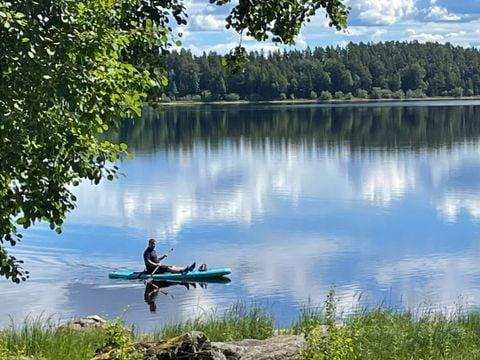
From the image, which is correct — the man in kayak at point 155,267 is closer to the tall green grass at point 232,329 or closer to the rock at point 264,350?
the tall green grass at point 232,329

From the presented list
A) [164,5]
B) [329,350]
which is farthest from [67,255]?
[329,350]

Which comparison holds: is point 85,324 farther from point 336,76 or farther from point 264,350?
point 336,76

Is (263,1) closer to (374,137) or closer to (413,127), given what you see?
(374,137)

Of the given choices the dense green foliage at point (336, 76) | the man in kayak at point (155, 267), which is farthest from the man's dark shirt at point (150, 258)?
the dense green foliage at point (336, 76)

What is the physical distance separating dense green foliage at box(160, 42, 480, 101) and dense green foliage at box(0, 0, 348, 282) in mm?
146769

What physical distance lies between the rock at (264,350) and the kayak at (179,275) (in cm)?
1663

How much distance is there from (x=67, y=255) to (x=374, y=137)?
160 feet

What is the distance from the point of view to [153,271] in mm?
25172

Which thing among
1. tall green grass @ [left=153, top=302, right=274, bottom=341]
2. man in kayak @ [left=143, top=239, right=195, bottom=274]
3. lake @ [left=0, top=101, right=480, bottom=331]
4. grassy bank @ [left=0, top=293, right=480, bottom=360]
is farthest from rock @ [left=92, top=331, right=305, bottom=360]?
man in kayak @ [left=143, top=239, right=195, bottom=274]

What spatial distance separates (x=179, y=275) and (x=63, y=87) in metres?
20.3

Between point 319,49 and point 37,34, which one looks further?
point 319,49

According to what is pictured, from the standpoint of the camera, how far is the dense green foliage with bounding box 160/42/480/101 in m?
161

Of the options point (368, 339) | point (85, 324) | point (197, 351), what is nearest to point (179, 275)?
point (85, 324)

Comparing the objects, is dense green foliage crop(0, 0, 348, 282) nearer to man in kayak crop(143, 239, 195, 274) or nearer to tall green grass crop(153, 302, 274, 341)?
tall green grass crop(153, 302, 274, 341)
